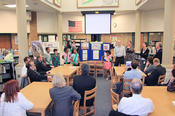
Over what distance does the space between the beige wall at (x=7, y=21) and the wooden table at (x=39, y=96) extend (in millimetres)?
6428

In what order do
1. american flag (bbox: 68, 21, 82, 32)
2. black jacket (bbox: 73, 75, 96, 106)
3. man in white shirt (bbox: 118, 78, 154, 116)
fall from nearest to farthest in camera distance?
1. man in white shirt (bbox: 118, 78, 154, 116)
2. black jacket (bbox: 73, 75, 96, 106)
3. american flag (bbox: 68, 21, 82, 32)

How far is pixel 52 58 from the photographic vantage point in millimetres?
6863

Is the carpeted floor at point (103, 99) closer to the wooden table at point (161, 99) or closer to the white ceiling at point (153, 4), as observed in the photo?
the wooden table at point (161, 99)

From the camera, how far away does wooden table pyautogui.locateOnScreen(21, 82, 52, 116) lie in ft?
8.01

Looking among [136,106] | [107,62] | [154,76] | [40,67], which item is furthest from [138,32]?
[136,106]

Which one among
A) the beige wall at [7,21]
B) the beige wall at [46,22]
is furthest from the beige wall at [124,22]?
the beige wall at [7,21]

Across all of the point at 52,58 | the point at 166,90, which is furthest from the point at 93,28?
the point at 166,90

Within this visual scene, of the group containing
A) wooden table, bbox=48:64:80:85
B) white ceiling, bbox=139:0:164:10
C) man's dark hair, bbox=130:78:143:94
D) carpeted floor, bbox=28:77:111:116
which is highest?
white ceiling, bbox=139:0:164:10

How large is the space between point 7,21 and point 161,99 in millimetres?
8599

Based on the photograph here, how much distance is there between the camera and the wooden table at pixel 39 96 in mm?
2440

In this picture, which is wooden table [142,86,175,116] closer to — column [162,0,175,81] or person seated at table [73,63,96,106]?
person seated at table [73,63,96,106]

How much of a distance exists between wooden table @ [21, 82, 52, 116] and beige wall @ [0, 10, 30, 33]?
6.43 metres

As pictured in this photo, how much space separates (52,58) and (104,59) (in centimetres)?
241

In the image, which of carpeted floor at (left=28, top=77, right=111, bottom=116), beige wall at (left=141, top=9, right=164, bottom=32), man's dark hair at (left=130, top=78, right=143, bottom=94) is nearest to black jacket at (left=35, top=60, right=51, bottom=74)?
carpeted floor at (left=28, top=77, right=111, bottom=116)
